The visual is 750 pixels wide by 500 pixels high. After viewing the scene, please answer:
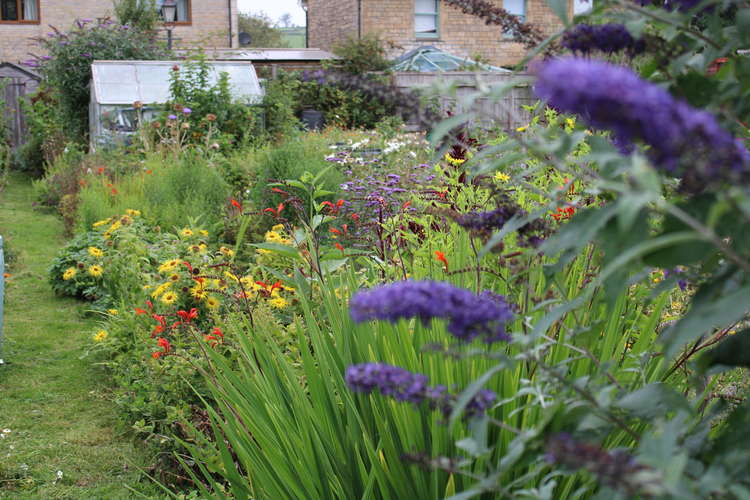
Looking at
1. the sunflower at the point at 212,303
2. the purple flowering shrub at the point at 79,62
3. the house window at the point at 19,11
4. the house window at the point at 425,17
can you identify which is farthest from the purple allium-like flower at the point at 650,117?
the house window at the point at 19,11

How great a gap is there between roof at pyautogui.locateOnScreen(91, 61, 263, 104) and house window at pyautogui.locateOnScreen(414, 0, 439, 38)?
37.9 ft

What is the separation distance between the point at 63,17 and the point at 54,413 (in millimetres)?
23443

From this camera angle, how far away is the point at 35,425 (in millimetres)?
4582

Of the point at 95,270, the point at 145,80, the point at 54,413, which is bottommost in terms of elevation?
the point at 54,413

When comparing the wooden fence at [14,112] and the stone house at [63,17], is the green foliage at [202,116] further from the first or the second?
the stone house at [63,17]

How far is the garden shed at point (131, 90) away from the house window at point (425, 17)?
1158cm

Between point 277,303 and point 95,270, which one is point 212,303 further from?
point 95,270

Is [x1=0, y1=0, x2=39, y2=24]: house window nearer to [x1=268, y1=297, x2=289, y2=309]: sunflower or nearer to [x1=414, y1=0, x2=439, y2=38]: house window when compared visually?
[x1=414, y1=0, x2=439, y2=38]: house window

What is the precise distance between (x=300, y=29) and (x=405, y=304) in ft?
288

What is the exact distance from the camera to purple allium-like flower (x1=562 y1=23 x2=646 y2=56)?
1166 millimetres

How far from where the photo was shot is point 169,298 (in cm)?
485

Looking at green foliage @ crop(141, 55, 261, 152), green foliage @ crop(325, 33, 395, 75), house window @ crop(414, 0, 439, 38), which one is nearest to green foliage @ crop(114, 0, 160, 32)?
green foliage @ crop(325, 33, 395, 75)

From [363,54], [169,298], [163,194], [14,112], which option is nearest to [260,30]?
[363,54]

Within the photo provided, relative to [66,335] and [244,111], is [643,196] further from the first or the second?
[244,111]
